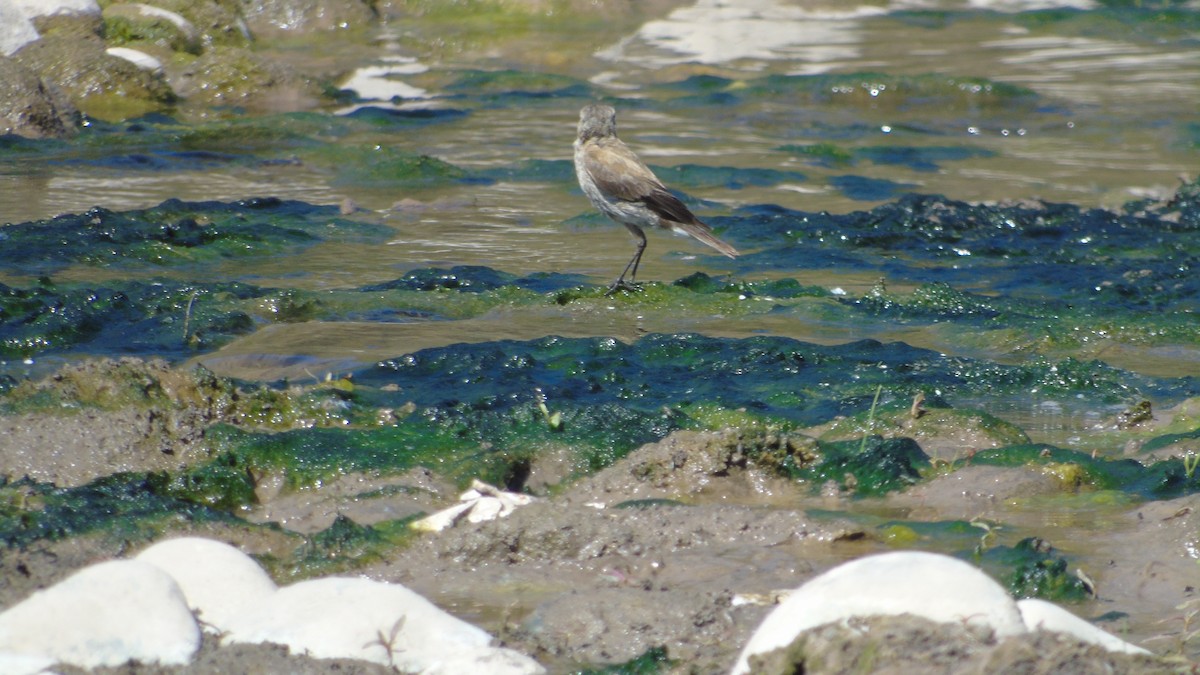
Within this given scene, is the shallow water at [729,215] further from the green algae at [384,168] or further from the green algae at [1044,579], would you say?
the green algae at [1044,579]

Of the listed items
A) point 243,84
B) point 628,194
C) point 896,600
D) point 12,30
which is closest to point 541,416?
point 896,600

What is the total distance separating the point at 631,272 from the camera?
8.24 m

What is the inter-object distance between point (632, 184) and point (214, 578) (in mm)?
4650

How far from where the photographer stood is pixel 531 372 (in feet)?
20.0

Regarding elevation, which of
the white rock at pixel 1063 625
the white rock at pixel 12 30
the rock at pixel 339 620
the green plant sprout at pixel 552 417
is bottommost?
the green plant sprout at pixel 552 417

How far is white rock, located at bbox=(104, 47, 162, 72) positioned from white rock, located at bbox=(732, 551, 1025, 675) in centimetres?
1207

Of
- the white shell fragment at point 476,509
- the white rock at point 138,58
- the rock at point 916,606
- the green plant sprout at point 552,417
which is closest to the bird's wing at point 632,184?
the green plant sprout at point 552,417

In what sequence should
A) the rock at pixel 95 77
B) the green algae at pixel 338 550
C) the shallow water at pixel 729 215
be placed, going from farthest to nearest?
the rock at pixel 95 77 < the shallow water at pixel 729 215 < the green algae at pixel 338 550

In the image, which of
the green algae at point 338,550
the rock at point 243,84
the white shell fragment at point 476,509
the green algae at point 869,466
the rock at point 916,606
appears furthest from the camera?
the rock at point 243,84

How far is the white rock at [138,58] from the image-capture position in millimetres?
13766

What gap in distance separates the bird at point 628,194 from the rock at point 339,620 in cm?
422

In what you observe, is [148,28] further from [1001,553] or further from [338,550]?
[1001,553]

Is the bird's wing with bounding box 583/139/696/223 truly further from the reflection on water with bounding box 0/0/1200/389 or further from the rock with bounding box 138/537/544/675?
the rock with bounding box 138/537/544/675

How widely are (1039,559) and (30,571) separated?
2743mm
